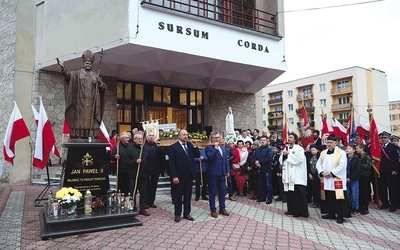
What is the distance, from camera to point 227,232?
574 cm

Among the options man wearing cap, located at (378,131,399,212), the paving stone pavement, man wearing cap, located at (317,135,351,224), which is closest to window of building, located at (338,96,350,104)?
man wearing cap, located at (378,131,399,212)

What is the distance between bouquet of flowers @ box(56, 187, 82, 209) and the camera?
18.8ft

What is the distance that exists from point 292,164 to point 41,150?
6.06 m

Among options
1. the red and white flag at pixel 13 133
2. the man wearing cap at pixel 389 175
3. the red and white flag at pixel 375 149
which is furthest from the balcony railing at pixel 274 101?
the red and white flag at pixel 13 133

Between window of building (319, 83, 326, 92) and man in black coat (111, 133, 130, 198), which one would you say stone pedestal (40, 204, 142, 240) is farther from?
window of building (319, 83, 326, 92)

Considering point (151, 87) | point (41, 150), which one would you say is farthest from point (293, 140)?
point (151, 87)

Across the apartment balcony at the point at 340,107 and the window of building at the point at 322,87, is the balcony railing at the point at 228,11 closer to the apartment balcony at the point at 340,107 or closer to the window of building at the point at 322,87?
the apartment balcony at the point at 340,107

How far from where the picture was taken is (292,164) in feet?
23.5

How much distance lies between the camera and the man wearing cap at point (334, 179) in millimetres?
6598

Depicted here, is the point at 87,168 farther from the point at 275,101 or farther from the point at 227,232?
the point at 275,101

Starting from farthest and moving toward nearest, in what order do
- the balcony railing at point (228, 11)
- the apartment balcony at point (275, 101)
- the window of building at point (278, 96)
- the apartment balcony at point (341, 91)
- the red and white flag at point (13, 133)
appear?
the window of building at point (278, 96), the apartment balcony at point (275, 101), the apartment balcony at point (341, 91), the balcony railing at point (228, 11), the red and white flag at point (13, 133)

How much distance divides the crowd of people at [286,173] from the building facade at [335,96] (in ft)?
129

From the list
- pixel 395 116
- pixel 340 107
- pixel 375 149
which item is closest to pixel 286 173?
pixel 375 149

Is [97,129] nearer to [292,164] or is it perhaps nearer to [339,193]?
[292,164]
